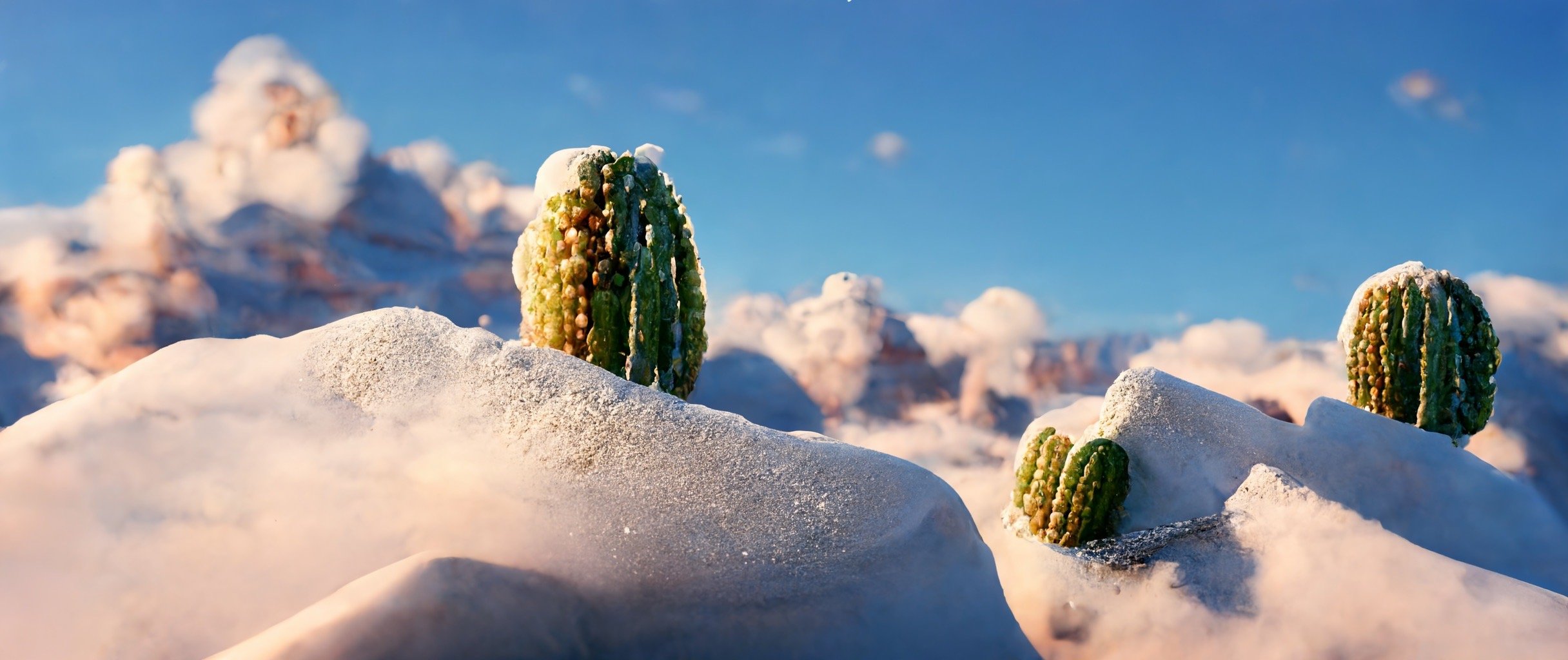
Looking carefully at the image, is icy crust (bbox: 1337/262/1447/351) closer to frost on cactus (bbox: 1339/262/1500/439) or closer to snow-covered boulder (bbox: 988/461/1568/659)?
frost on cactus (bbox: 1339/262/1500/439)

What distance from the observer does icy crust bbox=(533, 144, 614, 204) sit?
4.35 meters

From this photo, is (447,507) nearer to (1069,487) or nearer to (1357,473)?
(1069,487)

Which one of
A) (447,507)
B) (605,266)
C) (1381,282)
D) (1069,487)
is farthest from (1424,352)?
(447,507)

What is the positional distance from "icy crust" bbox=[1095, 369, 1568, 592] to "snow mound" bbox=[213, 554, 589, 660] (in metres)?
2.98

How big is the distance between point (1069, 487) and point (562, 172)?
3.11 m

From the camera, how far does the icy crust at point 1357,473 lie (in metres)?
3.97

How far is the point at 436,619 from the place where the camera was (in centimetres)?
→ 209

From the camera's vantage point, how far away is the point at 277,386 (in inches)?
95.7

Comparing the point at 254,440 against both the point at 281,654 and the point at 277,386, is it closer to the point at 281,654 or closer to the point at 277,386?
the point at 277,386

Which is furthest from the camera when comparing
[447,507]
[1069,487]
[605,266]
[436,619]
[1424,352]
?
[1424,352]

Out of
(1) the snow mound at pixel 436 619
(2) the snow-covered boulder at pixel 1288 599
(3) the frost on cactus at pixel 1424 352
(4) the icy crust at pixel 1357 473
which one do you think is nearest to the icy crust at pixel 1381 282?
(3) the frost on cactus at pixel 1424 352

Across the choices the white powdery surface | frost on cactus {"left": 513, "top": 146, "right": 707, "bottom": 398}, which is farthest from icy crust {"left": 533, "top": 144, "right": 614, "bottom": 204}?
the white powdery surface

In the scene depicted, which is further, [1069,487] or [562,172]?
[1069,487]

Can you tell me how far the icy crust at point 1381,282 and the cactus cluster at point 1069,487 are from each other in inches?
85.4
